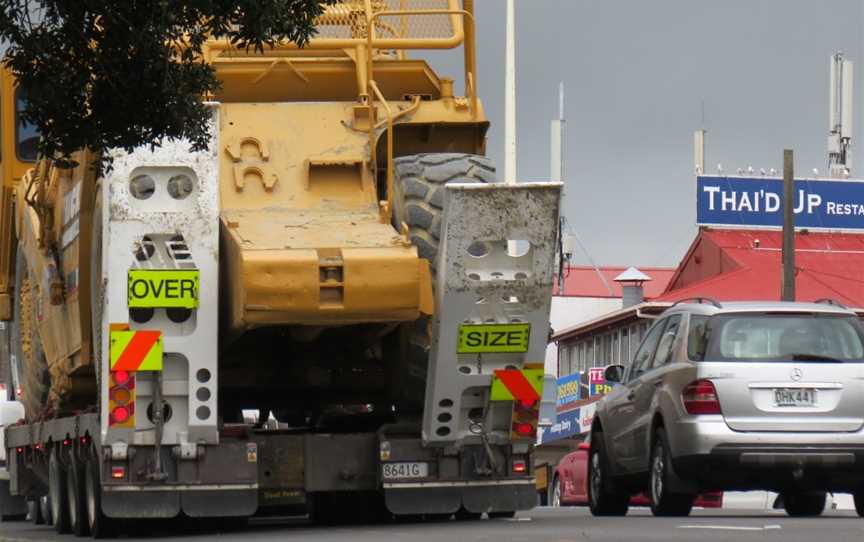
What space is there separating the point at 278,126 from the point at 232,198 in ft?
2.73

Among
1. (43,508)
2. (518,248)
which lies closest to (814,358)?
(518,248)

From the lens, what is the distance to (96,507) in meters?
17.5

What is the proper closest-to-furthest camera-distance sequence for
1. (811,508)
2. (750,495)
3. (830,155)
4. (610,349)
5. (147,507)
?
(147,507)
(811,508)
(750,495)
(610,349)
(830,155)

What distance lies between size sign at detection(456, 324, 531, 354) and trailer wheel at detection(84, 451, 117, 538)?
9.46 feet

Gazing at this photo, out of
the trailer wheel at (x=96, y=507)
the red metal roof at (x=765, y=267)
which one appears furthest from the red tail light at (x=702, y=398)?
the red metal roof at (x=765, y=267)

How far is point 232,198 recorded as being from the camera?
57.0 ft

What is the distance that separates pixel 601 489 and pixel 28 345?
5.52m

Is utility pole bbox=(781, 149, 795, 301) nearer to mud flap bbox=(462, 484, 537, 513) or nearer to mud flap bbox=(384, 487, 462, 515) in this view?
mud flap bbox=(462, 484, 537, 513)

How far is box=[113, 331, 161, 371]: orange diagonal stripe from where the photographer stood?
1656 cm

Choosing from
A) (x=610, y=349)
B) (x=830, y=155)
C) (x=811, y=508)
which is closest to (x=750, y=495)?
(x=811, y=508)

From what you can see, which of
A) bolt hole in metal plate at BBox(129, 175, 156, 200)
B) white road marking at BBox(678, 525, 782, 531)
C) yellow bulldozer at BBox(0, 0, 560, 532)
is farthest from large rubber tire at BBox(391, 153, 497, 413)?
white road marking at BBox(678, 525, 782, 531)

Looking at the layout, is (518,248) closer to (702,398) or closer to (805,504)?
(702,398)

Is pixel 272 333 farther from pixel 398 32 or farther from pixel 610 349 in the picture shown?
pixel 610 349

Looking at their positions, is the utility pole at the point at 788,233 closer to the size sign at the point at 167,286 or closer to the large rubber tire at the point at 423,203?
the large rubber tire at the point at 423,203
